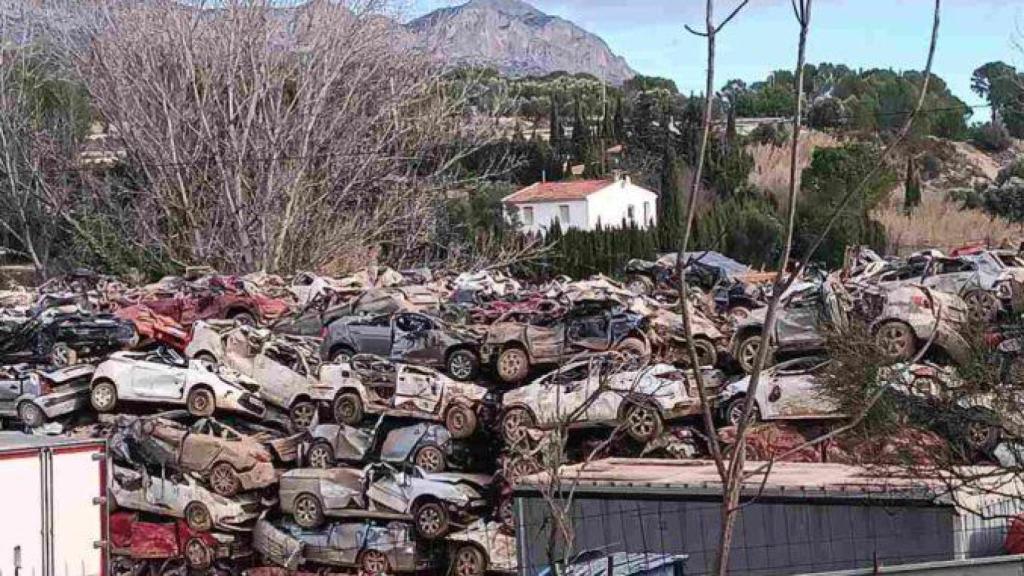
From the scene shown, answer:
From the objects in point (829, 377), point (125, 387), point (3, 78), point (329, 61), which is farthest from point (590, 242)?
point (829, 377)

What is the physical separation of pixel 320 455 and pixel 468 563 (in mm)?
3315

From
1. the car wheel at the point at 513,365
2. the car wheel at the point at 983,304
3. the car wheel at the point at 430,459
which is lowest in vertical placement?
the car wheel at the point at 430,459

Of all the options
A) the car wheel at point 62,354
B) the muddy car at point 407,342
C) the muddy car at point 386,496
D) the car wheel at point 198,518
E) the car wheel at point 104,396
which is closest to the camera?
the muddy car at point 386,496

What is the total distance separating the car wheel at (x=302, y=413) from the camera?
22.3 metres

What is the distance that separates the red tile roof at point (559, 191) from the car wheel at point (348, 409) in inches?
1581

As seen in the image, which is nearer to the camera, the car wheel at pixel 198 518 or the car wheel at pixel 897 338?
the car wheel at pixel 897 338

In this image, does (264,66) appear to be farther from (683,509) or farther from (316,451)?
(683,509)

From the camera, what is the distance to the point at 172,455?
811 inches

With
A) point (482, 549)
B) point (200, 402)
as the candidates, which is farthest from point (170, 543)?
point (482, 549)

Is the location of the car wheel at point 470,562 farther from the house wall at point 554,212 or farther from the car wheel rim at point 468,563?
the house wall at point 554,212

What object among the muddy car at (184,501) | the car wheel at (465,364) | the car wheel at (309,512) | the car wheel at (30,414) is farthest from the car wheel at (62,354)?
the car wheel at (465,364)

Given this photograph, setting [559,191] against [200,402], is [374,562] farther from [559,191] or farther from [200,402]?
[559,191]

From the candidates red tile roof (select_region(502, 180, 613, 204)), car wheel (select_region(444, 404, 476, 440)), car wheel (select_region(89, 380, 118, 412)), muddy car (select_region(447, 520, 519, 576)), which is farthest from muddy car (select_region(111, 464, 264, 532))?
red tile roof (select_region(502, 180, 613, 204))

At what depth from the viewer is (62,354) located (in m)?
24.7
